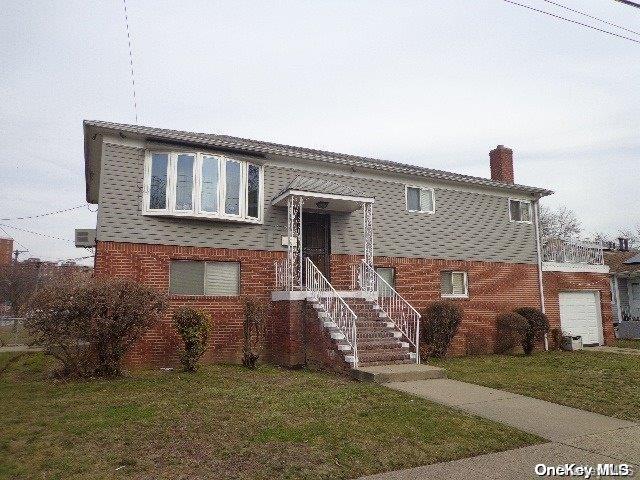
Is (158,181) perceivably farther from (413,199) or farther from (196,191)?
(413,199)

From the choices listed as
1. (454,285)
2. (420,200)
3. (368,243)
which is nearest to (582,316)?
(454,285)

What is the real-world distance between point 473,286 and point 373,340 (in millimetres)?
7029

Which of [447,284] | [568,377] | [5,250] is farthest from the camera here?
[5,250]

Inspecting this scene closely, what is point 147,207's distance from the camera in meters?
12.0

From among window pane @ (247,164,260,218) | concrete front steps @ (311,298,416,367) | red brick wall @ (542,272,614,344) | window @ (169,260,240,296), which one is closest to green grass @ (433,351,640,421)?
concrete front steps @ (311,298,416,367)

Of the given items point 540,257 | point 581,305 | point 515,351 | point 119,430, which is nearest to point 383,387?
point 119,430

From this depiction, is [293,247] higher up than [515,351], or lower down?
higher up

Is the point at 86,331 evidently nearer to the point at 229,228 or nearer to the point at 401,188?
the point at 229,228

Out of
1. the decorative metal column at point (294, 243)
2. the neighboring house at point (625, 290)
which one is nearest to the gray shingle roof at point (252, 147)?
the decorative metal column at point (294, 243)

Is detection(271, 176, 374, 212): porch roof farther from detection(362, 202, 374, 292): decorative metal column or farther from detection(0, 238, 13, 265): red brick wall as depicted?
detection(0, 238, 13, 265): red brick wall

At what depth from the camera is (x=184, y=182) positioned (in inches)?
488

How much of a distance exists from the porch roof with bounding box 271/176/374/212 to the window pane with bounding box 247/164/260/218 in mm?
521

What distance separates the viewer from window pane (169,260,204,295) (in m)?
12.3

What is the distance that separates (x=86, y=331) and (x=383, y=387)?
19.4 feet
